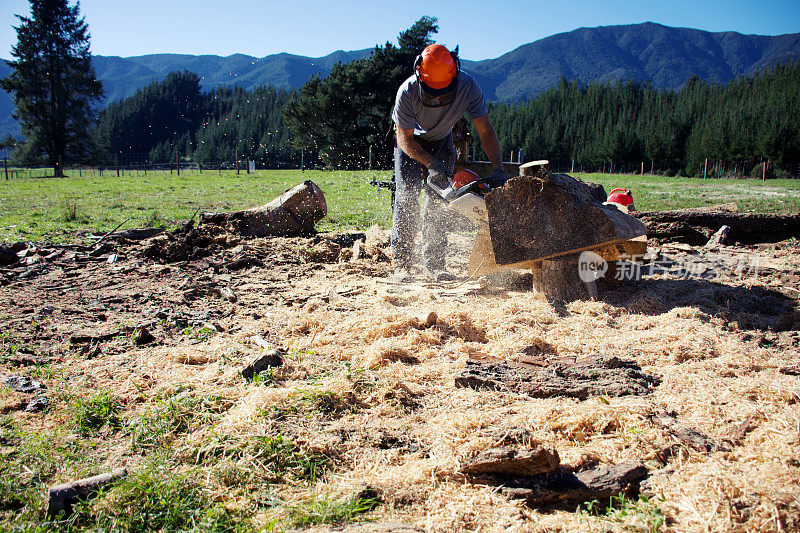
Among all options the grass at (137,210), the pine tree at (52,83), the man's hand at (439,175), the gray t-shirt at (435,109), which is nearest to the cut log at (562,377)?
the man's hand at (439,175)

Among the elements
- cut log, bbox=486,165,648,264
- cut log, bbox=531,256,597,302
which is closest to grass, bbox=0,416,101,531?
cut log, bbox=486,165,648,264

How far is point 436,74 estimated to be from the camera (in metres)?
4.14

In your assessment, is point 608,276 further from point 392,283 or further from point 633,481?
point 633,481

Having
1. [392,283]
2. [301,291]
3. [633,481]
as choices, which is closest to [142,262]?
[301,291]

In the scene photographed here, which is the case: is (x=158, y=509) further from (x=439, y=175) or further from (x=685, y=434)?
(x=439, y=175)

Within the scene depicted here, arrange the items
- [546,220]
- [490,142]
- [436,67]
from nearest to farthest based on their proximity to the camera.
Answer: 1. [546,220]
2. [436,67]
3. [490,142]

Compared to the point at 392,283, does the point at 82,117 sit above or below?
above

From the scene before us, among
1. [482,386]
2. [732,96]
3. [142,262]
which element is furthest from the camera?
[732,96]

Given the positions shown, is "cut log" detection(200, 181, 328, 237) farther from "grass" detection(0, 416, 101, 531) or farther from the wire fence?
the wire fence

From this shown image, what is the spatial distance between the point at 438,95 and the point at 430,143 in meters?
0.70

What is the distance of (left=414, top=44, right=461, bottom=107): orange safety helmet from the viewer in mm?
4117

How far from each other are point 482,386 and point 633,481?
94 centimetres

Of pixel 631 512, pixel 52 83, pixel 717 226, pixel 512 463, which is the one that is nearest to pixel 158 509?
pixel 512 463

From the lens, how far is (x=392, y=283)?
15.2 ft
